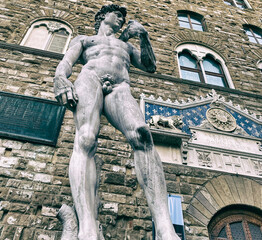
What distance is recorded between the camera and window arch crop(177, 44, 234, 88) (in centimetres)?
689

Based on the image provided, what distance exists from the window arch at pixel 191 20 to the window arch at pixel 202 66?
4.35 ft

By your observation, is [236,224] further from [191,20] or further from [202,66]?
[191,20]

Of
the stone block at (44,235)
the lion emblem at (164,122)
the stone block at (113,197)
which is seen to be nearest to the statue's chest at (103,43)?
the lion emblem at (164,122)

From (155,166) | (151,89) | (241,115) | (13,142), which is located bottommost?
(155,166)

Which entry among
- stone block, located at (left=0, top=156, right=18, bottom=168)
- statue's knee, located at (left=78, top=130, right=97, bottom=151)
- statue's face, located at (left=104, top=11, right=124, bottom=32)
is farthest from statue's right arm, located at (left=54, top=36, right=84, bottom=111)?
stone block, located at (left=0, top=156, right=18, bottom=168)

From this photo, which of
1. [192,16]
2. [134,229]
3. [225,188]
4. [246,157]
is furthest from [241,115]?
[192,16]

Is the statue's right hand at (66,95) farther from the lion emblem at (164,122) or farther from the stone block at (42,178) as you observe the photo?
the lion emblem at (164,122)

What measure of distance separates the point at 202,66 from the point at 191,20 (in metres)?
2.77

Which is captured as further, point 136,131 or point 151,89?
point 151,89

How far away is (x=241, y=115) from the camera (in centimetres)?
548

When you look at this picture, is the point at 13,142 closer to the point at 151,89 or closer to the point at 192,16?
the point at 151,89

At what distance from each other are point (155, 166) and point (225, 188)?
9.38 feet

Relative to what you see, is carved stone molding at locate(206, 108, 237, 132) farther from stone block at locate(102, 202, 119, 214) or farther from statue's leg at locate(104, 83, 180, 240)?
statue's leg at locate(104, 83, 180, 240)

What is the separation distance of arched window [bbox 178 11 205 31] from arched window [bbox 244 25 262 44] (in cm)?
182
